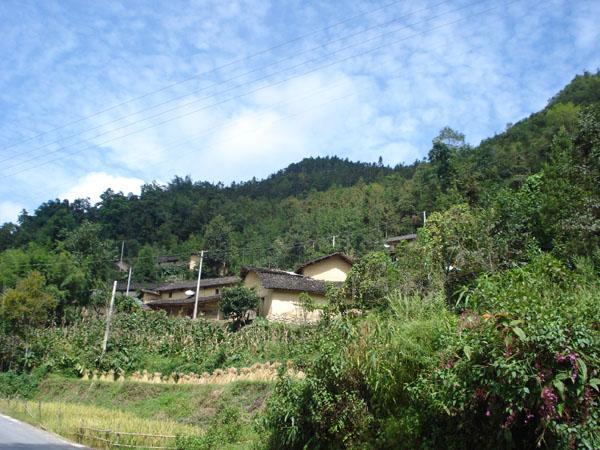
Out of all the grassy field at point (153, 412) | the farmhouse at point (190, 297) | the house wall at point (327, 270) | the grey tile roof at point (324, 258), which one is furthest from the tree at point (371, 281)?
the farmhouse at point (190, 297)

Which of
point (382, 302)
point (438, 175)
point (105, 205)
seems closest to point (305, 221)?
point (438, 175)

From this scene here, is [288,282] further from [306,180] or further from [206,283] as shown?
[306,180]

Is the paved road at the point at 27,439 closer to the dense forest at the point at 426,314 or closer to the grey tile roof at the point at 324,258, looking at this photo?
the dense forest at the point at 426,314

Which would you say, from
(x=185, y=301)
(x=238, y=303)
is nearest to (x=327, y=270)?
(x=238, y=303)

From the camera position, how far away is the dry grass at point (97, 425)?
1394cm

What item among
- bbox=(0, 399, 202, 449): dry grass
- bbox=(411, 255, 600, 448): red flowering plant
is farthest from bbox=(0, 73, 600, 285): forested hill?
bbox=(411, 255, 600, 448): red flowering plant

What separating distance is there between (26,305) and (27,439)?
2042cm

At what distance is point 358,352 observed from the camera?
9.35 m

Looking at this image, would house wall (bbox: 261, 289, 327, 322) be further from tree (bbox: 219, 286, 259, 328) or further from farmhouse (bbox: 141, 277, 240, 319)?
farmhouse (bbox: 141, 277, 240, 319)

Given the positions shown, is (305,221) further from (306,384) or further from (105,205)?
(306,384)

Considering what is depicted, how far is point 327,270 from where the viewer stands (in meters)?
40.1

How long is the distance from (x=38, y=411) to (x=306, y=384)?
1491cm

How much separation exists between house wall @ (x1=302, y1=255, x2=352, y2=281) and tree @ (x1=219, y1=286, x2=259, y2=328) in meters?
6.87

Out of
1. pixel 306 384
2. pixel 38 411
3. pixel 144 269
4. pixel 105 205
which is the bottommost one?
pixel 38 411
